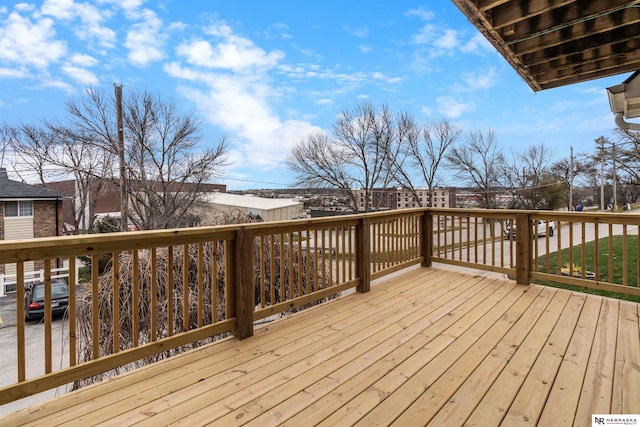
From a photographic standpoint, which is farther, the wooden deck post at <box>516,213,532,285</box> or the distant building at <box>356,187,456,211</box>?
the distant building at <box>356,187,456,211</box>

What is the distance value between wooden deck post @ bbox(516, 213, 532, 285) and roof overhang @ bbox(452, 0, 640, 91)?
4.99ft

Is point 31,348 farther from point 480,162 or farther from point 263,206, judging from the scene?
point 480,162

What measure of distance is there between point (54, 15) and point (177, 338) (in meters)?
12.1

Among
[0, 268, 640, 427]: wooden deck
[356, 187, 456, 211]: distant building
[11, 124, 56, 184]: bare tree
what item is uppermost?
[11, 124, 56, 184]: bare tree

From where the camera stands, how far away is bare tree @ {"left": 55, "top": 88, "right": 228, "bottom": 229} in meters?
12.1

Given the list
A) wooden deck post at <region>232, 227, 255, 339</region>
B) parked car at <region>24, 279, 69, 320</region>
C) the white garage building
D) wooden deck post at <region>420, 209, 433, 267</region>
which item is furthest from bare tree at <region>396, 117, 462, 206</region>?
wooden deck post at <region>232, 227, 255, 339</region>

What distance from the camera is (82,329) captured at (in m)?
3.30

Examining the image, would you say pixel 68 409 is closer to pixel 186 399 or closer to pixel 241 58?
pixel 186 399

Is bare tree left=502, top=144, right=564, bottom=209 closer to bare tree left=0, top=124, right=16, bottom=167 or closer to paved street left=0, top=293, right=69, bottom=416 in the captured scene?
paved street left=0, top=293, right=69, bottom=416

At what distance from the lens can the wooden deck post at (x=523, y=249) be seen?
368 centimetres

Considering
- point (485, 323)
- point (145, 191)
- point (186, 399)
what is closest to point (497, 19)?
point (485, 323)

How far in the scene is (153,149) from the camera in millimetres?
12789

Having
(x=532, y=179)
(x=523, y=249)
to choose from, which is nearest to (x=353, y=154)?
(x=532, y=179)

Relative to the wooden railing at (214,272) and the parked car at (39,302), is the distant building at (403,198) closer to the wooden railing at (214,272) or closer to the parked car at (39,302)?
the parked car at (39,302)
